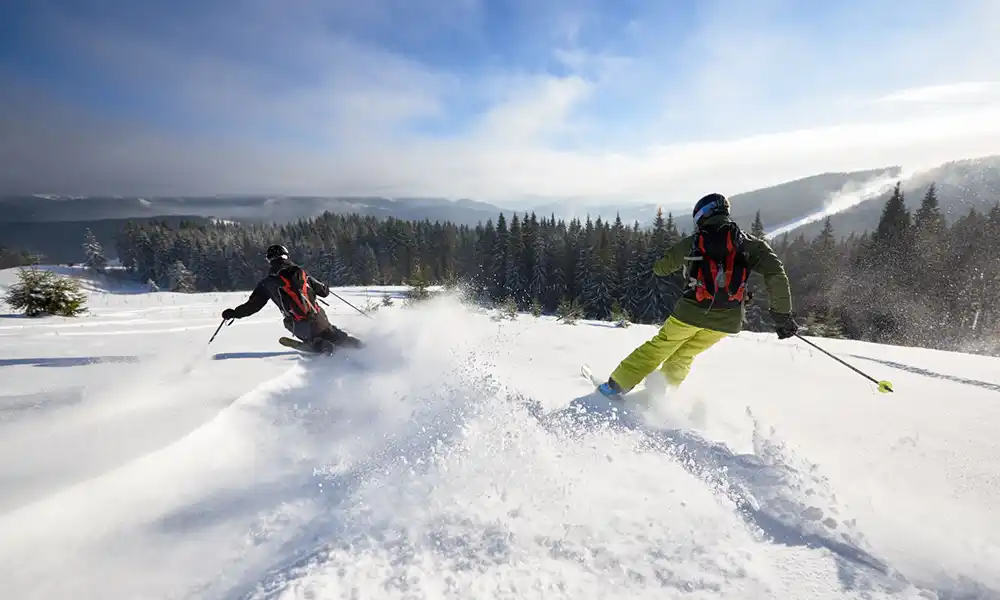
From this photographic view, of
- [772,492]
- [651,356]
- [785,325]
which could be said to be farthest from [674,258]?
[772,492]

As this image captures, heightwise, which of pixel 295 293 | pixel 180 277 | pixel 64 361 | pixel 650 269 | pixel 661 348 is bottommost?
pixel 180 277

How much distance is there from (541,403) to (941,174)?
282245 millimetres

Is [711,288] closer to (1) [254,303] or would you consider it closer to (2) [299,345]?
(2) [299,345]

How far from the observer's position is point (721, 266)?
448 centimetres

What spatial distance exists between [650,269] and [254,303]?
3864cm

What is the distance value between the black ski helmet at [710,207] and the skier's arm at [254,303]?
20.6 feet

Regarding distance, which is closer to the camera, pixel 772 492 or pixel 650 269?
pixel 772 492

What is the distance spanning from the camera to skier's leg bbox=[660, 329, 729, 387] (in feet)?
15.8

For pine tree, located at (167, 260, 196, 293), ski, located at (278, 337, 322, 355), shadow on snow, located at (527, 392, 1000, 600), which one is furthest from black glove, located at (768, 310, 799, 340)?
pine tree, located at (167, 260, 196, 293)

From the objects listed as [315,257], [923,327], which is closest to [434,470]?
[923,327]

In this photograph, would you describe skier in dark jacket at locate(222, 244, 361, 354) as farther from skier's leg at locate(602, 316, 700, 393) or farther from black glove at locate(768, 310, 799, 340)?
black glove at locate(768, 310, 799, 340)

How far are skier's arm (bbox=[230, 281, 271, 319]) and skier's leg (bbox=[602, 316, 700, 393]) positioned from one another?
5443mm

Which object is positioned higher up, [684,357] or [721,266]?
[721,266]

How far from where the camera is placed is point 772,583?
199cm
